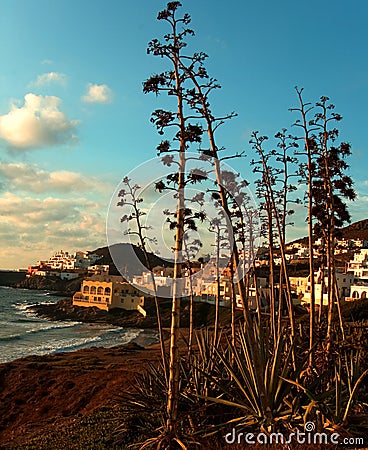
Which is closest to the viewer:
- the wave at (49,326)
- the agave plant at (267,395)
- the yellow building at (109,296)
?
the agave plant at (267,395)

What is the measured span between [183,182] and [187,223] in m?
0.75

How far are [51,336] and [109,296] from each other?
26.7 meters

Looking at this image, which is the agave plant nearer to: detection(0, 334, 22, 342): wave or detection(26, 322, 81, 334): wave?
detection(0, 334, 22, 342): wave

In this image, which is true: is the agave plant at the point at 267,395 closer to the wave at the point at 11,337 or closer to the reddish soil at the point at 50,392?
the reddish soil at the point at 50,392

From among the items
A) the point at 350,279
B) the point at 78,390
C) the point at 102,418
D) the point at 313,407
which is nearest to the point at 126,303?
the point at 350,279

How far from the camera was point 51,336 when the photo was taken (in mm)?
49625

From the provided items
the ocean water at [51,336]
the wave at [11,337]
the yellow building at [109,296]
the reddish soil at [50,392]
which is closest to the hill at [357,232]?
the yellow building at [109,296]

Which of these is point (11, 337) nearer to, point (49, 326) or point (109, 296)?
point (49, 326)

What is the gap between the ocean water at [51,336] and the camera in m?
41.0

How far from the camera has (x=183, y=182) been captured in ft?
25.0
